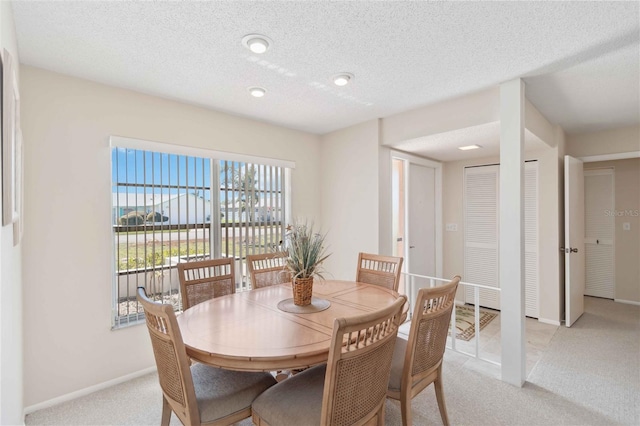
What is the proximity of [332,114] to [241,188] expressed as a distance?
129cm

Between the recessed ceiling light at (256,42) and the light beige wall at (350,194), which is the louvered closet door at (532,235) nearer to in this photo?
the light beige wall at (350,194)

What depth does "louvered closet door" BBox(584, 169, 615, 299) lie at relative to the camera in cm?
462

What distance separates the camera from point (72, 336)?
2361mm

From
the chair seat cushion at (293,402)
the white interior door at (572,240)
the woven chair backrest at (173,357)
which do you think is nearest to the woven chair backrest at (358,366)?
the chair seat cushion at (293,402)

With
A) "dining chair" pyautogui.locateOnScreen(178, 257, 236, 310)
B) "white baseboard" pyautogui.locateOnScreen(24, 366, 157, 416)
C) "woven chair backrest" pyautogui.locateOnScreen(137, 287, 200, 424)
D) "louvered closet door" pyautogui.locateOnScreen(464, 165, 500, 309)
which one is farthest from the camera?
"louvered closet door" pyautogui.locateOnScreen(464, 165, 500, 309)

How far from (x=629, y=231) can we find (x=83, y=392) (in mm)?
6770

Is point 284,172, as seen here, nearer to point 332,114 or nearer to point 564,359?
point 332,114

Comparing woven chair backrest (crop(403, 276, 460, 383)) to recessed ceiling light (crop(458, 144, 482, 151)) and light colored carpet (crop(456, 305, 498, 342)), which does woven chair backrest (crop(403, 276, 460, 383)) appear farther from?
recessed ceiling light (crop(458, 144, 482, 151))

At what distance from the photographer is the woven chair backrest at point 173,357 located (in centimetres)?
134

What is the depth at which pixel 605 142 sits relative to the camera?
402cm

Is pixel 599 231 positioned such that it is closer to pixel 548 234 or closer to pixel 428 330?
pixel 548 234

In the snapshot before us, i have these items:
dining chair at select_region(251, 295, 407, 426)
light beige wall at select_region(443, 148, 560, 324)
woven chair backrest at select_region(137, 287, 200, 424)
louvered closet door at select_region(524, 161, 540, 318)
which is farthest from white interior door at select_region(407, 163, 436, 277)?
woven chair backrest at select_region(137, 287, 200, 424)

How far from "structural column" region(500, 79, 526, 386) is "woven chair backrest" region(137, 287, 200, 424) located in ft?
7.56

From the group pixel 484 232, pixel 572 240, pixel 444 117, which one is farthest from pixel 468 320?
pixel 444 117
